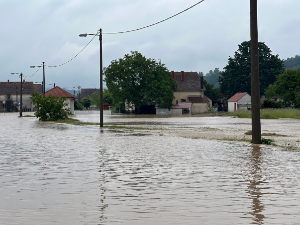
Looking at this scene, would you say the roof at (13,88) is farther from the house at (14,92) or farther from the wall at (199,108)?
the wall at (199,108)

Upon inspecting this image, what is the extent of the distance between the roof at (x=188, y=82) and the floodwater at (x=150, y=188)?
124 metres

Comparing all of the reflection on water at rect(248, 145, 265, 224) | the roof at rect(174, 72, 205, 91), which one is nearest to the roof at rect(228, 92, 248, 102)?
the roof at rect(174, 72, 205, 91)

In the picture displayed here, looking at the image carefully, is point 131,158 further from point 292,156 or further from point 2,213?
point 2,213

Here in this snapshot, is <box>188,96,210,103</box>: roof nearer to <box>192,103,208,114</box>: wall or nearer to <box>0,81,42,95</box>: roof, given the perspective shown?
<box>192,103,208,114</box>: wall

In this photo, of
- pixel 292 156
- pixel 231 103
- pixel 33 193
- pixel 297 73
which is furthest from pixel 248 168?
pixel 231 103

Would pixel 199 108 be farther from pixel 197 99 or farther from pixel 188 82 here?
pixel 188 82

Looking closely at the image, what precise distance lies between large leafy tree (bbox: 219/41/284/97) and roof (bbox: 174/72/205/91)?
8.61 m

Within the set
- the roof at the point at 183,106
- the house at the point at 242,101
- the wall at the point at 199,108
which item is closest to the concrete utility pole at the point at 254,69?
the roof at the point at 183,106

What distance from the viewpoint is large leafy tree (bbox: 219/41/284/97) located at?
14275 centimetres

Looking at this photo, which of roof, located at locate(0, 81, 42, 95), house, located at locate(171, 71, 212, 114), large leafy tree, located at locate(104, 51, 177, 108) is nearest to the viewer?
large leafy tree, located at locate(104, 51, 177, 108)

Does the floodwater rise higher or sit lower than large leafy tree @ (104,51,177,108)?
lower

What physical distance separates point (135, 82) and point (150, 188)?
99.2 m

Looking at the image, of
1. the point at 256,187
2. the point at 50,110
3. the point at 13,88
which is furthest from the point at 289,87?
the point at 256,187

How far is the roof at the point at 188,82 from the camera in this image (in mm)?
143375
